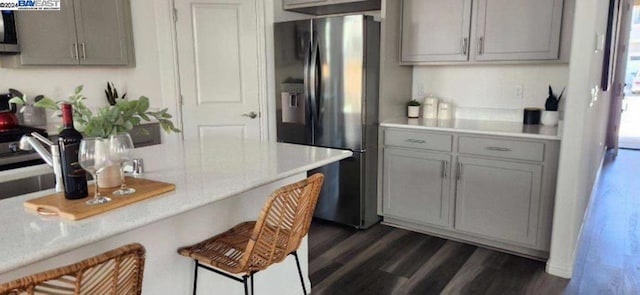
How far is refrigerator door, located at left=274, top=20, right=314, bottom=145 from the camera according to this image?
3.37 metres

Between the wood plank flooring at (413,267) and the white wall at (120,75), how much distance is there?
1927 mm

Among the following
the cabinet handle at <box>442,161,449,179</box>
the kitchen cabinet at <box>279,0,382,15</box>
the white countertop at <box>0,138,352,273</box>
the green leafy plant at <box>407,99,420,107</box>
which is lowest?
the cabinet handle at <box>442,161,449,179</box>

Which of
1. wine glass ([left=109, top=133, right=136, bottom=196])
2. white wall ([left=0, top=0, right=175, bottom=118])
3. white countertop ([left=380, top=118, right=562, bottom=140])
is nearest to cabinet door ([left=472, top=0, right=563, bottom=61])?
white countertop ([left=380, top=118, right=562, bottom=140])

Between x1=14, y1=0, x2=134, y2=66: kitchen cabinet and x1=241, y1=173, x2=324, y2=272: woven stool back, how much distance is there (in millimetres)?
2418

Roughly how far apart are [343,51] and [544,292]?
2.02 metres

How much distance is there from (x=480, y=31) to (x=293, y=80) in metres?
1.45

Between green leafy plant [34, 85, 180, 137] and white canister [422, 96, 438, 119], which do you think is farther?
white canister [422, 96, 438, 119]

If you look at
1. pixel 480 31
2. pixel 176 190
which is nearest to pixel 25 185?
pixel 176 190

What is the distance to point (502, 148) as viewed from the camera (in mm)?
2846

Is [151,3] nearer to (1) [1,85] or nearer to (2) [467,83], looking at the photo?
(1) [1,85]

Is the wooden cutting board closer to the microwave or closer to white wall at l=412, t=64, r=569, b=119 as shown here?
the microwave

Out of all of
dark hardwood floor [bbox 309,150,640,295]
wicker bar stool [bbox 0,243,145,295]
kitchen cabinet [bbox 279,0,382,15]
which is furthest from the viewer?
kitchen cabinet [bbox 279,0,382,15]

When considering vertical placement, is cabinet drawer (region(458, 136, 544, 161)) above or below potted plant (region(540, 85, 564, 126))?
below

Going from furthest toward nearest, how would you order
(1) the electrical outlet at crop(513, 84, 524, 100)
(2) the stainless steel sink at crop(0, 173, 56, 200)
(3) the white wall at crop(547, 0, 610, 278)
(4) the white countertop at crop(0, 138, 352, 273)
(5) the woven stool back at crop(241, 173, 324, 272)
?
(1) the electrical outlet at crop(513, 84, 524, 100) → (3) the white wall at crop(547, 0, 610, 278) → (2) the stainless steel sink at crop(0, 173, 56, 200) → (5) the woven stool back at crop(241, 173, 324, 272) → (4) the white countertop at crop(0, 138, 352, 273)
